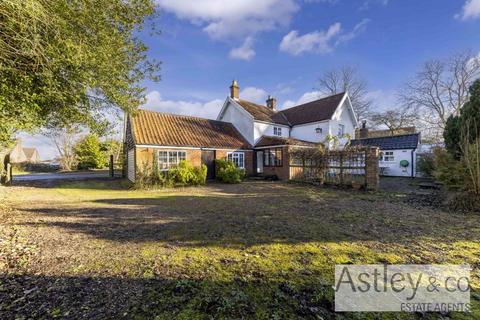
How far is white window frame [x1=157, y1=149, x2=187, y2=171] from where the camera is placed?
15370 mm

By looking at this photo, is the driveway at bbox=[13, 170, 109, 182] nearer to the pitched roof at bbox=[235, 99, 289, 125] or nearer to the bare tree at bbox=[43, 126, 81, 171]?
the bare tree at bbox=[43, 126, 81, 171]

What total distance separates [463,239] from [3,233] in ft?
34.7

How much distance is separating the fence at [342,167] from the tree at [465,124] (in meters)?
3.40

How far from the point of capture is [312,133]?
21.8m

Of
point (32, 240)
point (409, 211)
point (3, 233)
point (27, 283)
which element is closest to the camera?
point (27, 283)

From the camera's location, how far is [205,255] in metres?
4.05

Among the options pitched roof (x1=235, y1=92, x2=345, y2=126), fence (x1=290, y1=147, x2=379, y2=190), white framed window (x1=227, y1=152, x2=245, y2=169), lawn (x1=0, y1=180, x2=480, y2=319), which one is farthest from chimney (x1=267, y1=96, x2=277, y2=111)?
lawn (x1=0, y1=180, x2=480, y2=319)

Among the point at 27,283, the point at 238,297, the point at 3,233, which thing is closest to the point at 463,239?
the point at 238,297

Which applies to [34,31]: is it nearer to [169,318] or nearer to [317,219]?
[169,318]

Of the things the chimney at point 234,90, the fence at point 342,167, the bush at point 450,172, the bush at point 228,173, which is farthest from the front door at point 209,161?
the bush at point 450,172

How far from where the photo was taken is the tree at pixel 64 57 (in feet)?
16.4

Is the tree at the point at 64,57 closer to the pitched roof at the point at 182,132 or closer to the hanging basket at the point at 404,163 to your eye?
the pitched roof at the point at 182,132

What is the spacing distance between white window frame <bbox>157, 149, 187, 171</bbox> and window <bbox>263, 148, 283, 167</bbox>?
22.8ft

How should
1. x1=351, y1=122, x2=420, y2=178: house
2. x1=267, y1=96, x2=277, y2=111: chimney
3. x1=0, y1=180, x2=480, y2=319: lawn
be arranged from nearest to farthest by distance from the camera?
x1=0, y1=180, x2=480, y2=319: lawn
x1=351, y1=122, x2=420, y2=178: house
x1=267, y1=96, x2=277, y2=111: chimney
